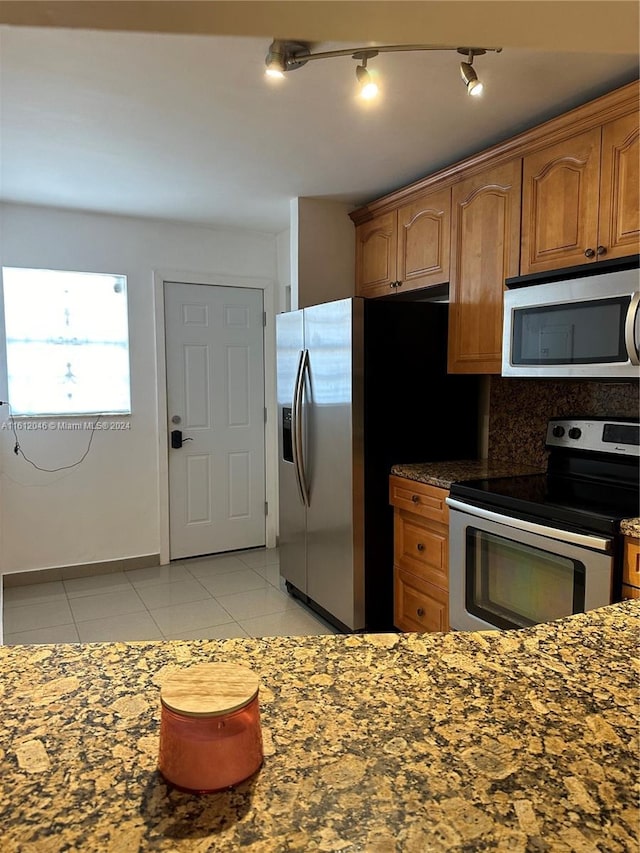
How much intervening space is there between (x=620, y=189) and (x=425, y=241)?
1110mm

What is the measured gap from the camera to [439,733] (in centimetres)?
72

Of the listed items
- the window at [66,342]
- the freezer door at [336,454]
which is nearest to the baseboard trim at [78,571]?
the window at [66,342]

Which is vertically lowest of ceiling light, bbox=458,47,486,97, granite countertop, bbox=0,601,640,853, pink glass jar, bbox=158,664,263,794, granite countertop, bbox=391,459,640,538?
→ granite countertop, bbox=0,601,640,853

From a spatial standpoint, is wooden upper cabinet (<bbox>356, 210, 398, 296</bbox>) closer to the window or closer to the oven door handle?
the oven door handle

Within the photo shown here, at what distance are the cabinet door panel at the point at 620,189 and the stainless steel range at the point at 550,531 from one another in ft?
2.40

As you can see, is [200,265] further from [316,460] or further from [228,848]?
[228,848]

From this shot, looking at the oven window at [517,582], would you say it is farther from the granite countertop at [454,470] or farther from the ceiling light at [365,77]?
the ceiling light at [365,77]

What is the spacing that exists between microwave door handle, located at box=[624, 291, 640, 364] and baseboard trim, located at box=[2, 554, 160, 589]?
3.45 meters

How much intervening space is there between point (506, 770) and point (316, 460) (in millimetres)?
2560

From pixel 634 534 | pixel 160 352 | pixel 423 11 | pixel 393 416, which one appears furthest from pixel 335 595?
pixel 423 11

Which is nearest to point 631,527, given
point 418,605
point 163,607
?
point 418,605

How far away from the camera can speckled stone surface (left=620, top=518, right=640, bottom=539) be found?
1816 millimetres

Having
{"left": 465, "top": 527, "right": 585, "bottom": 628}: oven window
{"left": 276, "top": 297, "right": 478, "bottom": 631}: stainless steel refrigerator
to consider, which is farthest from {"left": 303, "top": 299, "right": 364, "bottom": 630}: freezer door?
{"left": 465, "top": 527, "right": 585, "bottom": 628}: oven window

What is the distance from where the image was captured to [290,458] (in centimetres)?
350
